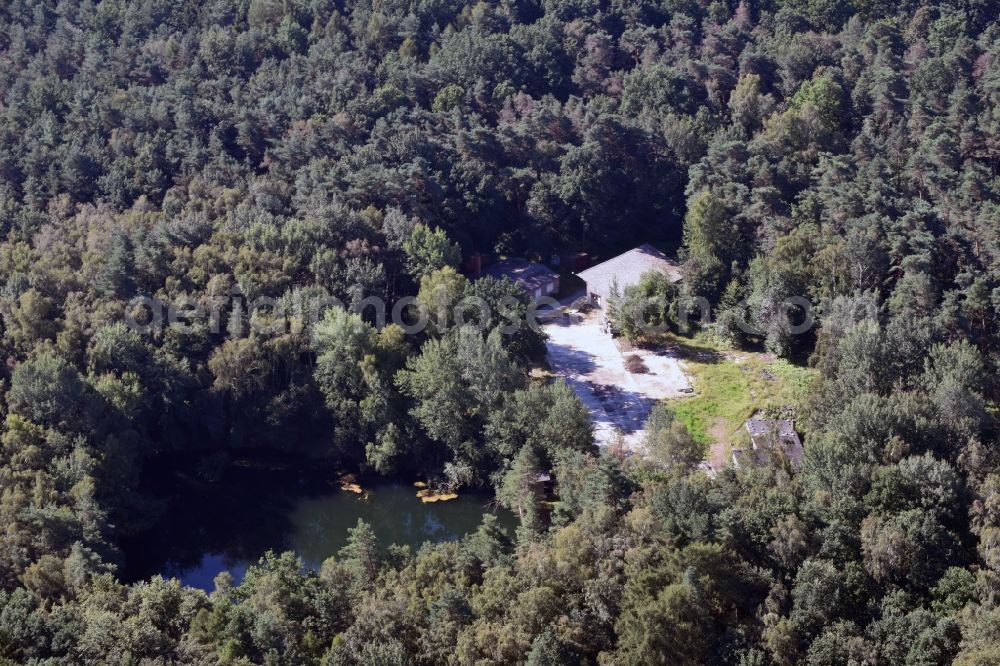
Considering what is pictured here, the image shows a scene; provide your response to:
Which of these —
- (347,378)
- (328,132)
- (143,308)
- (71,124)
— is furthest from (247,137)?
(347,378)

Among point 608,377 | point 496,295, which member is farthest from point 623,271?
point 496,295

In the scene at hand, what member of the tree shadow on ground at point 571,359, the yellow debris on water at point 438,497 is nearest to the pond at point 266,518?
the yellow debris on water at point 438,497

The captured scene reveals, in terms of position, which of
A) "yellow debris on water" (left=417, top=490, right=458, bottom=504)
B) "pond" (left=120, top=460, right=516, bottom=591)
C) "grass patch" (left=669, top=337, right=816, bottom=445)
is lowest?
"pond" (left=120, top=460, right=516, bottom=591)

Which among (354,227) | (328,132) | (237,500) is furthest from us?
(328,132)

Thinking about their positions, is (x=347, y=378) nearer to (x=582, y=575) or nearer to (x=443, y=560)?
(x=443, y=560)

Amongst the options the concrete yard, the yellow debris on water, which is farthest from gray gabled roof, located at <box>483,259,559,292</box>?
the yellow debris on water

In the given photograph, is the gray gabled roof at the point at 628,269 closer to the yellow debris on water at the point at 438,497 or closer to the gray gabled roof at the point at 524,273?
the gray gabled roof at the point at 524,273

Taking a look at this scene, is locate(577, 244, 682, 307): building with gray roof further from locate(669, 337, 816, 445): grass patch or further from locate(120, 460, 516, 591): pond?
locate(120, 460, 516, 591): pond

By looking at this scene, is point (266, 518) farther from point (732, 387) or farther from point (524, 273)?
point (732, 387)

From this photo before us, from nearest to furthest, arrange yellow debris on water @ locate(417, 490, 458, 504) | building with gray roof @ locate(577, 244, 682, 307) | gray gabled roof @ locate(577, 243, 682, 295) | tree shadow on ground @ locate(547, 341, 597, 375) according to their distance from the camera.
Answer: yellow debris on water @ locate(417, 490, 458, 504) < tree shadow on ground @ locate(547, 341, 597, 375) < building with gray roof @ locate(577, 244, 682, 307) < gray gabled roof @ locate(577, 243, 682, 295)
